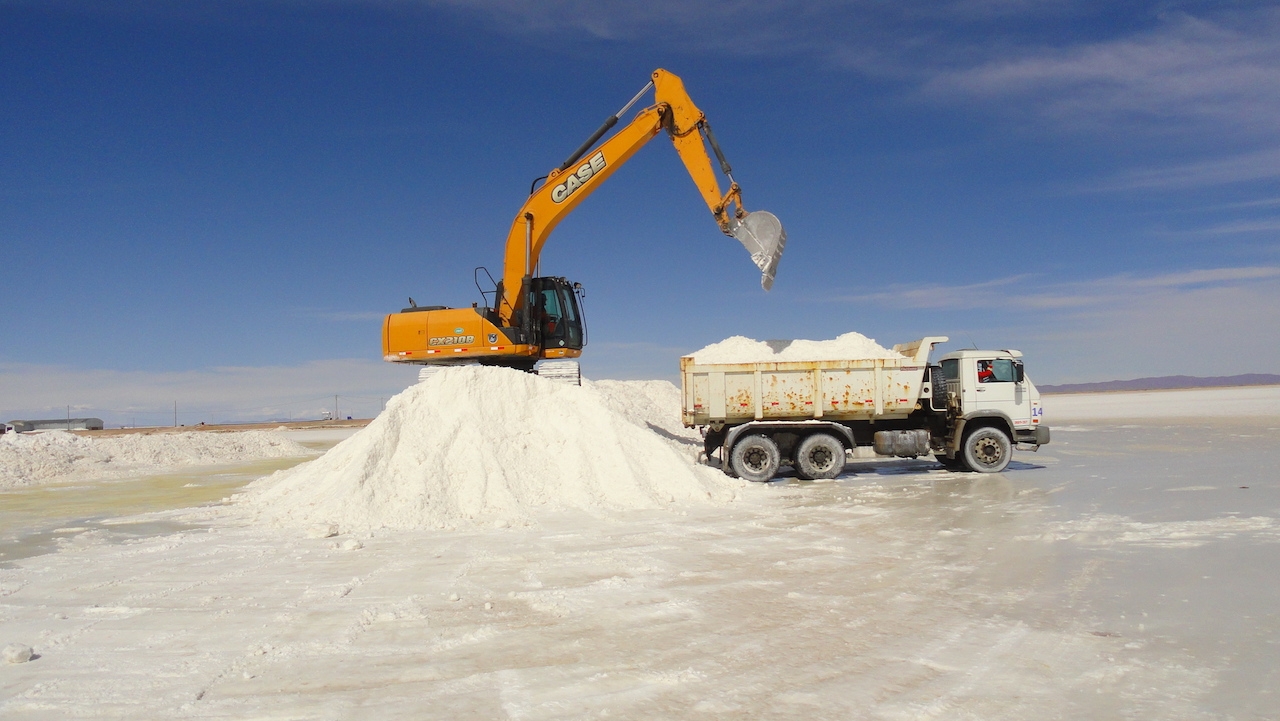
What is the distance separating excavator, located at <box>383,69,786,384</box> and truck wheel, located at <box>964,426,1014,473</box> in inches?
223

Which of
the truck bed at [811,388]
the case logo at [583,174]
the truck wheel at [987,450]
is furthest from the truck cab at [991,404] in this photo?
the case logo at [583,174]

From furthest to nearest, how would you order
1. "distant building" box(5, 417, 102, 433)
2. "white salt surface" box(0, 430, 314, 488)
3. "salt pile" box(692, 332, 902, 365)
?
"distant building" box(5, 417, 102, 433) → "white salt surface" box(0, 430, 314, 488) → "salt pile" box(692, 332, 902, 365)

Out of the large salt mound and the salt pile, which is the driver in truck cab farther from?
the large salt mound

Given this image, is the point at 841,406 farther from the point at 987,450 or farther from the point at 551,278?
the point at 551,278

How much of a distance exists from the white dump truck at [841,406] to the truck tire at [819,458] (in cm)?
2

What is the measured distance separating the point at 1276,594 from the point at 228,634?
8.93m

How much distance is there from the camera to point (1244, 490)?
12.5 meters

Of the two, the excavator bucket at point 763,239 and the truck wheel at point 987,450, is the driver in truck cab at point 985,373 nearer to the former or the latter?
the truck wheel at point 987,450

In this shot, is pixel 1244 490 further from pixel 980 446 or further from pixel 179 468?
pixel 179 468

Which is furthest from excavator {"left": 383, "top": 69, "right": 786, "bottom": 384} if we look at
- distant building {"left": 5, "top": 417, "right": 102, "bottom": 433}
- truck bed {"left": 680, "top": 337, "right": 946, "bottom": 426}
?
distant building {"left": 5, "top": 417, "right": 102, "bottom": 433}

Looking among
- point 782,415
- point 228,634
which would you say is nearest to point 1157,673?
point 228,634

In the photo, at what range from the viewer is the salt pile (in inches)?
737

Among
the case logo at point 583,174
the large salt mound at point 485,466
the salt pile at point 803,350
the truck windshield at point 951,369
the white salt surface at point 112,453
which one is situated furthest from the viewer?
the white salt surface at point 112,453

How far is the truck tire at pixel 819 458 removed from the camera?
52.6 ft
